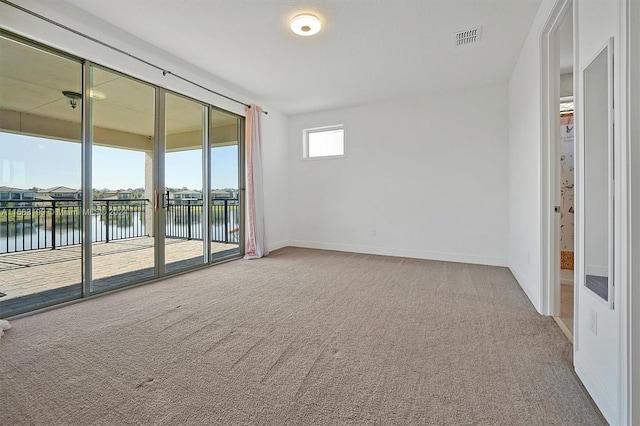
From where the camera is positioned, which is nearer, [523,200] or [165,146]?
[523,200]

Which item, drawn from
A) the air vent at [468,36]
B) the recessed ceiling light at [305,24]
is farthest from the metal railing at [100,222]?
the air vent at [468,36]

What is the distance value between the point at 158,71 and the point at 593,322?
4364 millimetres

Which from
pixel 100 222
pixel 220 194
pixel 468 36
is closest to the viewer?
pixel 468 36

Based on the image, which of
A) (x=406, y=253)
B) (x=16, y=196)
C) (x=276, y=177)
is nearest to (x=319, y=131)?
(x=276, y=177)

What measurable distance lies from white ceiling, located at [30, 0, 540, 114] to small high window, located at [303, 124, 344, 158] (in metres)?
1.18

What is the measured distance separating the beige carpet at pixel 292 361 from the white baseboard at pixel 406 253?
1.18m

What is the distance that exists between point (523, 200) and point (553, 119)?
1.00 metres

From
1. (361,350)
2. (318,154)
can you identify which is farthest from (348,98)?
(361,350)

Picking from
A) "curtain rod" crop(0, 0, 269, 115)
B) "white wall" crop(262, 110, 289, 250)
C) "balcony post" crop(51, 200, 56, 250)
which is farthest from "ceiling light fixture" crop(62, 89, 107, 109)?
"white wall" crop(262, 110, 289, 250)

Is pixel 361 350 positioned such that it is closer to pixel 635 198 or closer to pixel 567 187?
pixel 635 198

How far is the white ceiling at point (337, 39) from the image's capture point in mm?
2410

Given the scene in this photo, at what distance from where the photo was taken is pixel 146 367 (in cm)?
164

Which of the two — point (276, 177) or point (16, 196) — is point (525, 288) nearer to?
point (276, 177)

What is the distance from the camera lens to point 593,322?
145cm
